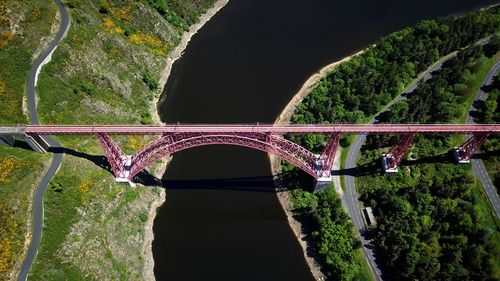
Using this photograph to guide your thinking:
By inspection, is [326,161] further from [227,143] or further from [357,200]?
[227,143]

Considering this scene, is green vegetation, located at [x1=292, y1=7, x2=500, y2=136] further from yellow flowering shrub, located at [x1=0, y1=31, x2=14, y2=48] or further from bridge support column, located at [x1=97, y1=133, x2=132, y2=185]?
yellow flowering shrub, located at [x1=0, y1=31, x2=14, y2=48]

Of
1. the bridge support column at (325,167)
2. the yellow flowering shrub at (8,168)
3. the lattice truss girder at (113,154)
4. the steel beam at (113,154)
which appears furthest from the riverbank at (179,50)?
the bridge support column at (325,167)

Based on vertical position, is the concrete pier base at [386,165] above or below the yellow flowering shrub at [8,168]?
below

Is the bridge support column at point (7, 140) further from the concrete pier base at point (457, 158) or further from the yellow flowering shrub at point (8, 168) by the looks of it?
the concrete pier base at point (457, 158)

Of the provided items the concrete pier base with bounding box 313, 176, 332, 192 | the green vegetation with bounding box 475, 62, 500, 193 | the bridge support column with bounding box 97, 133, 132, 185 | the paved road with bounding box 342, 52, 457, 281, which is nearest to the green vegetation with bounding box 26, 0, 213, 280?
the bridge support column with bounding box 97, 133, 132, 185

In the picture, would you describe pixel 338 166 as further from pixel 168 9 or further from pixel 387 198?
pixel 168 9

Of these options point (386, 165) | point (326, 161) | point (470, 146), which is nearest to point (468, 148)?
point (470, 146)

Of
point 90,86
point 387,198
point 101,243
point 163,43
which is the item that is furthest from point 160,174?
point 387,198
